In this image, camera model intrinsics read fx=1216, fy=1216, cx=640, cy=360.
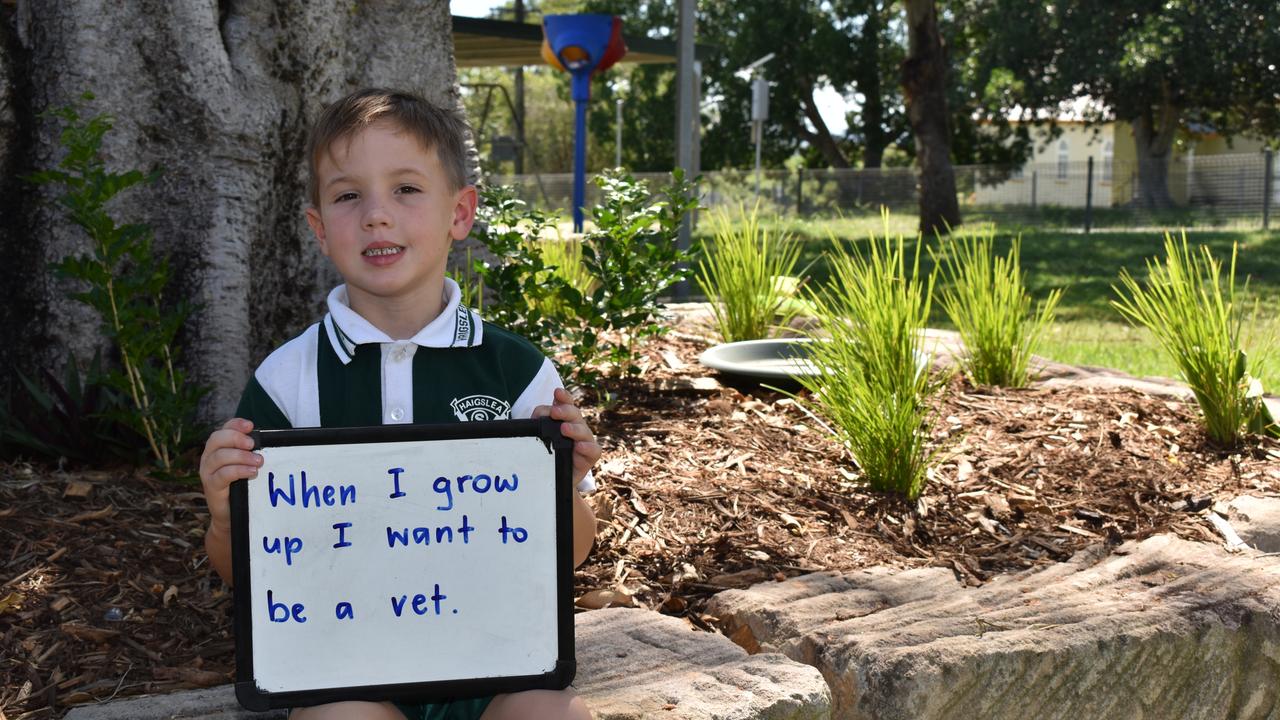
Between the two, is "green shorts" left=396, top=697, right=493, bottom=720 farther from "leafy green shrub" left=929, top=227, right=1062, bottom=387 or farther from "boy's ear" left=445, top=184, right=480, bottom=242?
"leafy green shrub" left=929, top=227, right=1062, bottom=387

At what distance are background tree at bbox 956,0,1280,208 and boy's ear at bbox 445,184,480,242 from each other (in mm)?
25081

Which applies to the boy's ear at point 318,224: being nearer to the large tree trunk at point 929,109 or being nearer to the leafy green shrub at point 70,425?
the leafy green shrub at point 70,425

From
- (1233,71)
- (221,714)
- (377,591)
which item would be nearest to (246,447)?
(377,591)

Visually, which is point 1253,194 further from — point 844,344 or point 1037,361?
point 844,344

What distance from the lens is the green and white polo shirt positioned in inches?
80.8

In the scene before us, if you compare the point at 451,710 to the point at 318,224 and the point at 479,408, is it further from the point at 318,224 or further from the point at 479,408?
the point at 318,224

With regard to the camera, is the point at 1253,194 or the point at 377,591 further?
the point at 1253,194

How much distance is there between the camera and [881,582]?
279 centimetres

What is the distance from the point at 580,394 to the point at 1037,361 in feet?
7.08

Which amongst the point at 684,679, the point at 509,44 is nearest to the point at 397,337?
the point at 684,679

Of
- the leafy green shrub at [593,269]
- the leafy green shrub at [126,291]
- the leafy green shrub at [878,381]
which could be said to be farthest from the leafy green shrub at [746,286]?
the leafy green shrub at [126,291]

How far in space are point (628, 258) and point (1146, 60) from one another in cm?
2374

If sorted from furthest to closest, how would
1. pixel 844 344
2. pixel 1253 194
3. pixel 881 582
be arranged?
pixel 1253 194 < pixel 844 344 < pixel 881 582

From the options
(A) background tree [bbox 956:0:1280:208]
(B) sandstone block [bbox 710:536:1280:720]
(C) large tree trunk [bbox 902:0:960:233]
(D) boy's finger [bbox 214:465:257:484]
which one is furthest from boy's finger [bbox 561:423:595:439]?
(A) background tree [bbox 956:0:1280:208]
